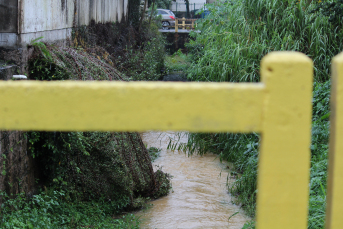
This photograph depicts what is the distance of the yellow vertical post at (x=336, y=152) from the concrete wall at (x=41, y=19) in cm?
425

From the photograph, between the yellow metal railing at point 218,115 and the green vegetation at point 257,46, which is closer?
the yellow metal railing at point 218,115

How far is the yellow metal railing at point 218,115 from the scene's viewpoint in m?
1.18

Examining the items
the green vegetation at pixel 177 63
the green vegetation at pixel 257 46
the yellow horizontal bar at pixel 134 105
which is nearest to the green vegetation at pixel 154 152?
the green vegetation at pixel 257 46

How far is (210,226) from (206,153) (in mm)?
3009

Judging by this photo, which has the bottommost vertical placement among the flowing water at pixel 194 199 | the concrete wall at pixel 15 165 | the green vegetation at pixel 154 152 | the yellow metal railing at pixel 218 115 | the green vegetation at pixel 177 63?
the flowing water at pixel 194 199

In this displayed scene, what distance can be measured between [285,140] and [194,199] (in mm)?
5065

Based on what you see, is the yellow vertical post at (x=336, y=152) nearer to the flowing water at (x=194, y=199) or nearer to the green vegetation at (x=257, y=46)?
the flowing water at (x=194, y=199)

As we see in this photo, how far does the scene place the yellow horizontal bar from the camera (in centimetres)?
119

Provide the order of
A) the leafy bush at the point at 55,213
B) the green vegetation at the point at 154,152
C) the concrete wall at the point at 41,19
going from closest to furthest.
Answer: the leafy bush at the point at 55,213 → the concrete wall at the point at 41,19 → the green vegetation at the point at 154,152

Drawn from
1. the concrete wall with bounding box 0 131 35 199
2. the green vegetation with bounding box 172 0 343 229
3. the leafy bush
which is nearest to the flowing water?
the green vegetation with bounding box 172 0 343 229

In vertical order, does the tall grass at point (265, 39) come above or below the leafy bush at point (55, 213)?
above

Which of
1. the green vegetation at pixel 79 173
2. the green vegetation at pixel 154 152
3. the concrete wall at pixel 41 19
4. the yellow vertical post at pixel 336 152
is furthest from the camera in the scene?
the green vegetation at pixel 154 152

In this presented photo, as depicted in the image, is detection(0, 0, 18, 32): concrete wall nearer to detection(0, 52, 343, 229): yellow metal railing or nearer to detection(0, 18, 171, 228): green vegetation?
detection(0, 18, 171, 228): green vegetation

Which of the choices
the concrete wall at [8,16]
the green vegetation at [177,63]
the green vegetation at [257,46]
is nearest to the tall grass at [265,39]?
the green vegetation at [257,46]
